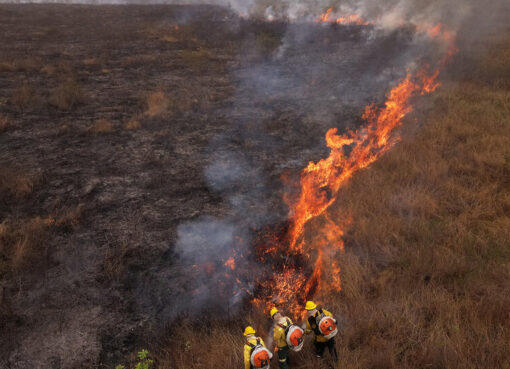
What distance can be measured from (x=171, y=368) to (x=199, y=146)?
5.09 meters

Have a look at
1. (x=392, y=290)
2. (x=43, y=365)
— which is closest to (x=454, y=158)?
(x=392, y=290)

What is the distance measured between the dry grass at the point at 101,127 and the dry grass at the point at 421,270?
19.4 ft

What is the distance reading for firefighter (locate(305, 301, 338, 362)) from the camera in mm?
2580

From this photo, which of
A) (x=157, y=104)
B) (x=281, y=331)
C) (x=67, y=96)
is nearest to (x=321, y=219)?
(x=281, y=331)

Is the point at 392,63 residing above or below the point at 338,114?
above

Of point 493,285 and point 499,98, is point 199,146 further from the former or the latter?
point 499,98

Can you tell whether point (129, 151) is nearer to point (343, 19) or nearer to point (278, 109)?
point (278, 109)

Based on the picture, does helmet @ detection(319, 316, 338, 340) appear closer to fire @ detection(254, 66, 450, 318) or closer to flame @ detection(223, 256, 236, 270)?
fire @ detection(254, 66, 450, 318)

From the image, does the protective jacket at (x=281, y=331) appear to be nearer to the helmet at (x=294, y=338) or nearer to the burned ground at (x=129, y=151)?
the helmet at (x=294, y=338)

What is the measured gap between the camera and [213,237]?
4.61 m

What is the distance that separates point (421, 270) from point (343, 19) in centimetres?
2015

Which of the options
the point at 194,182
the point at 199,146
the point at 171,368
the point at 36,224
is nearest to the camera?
the point at 171,368

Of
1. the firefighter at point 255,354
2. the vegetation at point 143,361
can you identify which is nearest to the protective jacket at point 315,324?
the firefighter at point 255,354

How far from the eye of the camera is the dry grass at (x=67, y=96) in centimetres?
863
